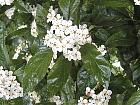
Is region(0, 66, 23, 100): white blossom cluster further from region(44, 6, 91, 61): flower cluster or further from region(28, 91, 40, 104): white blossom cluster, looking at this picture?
region(44, 6, 91, 61): flower cluster

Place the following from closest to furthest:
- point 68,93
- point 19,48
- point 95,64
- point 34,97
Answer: point 95,64 → point 68,93 → point 34,97 → point 19,48

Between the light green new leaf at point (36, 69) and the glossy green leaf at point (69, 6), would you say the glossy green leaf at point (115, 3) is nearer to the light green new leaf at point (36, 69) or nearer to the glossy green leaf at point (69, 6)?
the glossy green leaf at point (69, 6)

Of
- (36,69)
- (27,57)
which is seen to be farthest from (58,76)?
(27,57)

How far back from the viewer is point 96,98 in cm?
111

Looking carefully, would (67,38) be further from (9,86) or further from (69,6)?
(9,86)

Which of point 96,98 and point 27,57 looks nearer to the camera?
point 96,98

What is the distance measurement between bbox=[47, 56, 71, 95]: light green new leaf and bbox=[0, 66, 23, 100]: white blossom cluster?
15cm

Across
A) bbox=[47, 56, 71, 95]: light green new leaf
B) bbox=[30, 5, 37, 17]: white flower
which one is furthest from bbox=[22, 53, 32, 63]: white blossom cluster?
bbox=[47, 56, 71, 95]: light green new leaf

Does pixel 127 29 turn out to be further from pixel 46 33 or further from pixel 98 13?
pixel 46 33

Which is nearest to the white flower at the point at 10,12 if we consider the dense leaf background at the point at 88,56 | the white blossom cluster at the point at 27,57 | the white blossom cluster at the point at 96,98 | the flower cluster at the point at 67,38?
the dense leaf background at the point at 88,56

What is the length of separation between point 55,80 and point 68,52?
0.28 feet

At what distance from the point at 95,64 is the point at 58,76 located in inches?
4.3

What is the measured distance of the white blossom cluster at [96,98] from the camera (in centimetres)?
108

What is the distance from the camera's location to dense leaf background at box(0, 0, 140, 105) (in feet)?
3.44
